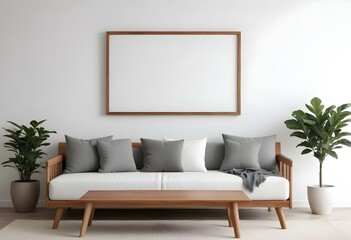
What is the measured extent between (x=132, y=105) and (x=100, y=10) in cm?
127

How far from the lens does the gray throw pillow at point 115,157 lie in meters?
6.60

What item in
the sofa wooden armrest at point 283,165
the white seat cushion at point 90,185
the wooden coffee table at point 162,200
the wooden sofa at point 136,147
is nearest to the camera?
the wooden coffee table at point 162,200

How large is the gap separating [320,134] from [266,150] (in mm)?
662

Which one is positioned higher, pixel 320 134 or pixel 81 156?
pixel 320 134

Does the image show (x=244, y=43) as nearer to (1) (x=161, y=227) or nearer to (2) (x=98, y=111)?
(2) (x=98, y=111)

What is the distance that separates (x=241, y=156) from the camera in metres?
6.67

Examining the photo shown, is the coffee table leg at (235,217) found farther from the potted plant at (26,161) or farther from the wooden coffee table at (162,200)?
the potted plant at (26,161)

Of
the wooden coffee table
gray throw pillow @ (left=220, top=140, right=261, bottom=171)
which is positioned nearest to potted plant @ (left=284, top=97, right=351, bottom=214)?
gray throw pillow @ (left=220, top=140, right=261, bottom=171)

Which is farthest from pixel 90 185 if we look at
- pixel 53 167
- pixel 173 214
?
pixel 173 214

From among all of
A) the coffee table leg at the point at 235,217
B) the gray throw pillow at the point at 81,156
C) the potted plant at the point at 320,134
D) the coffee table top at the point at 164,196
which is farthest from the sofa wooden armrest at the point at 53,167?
the potted plant at the point at 320,134

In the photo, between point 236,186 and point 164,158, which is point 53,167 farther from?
point 236,186

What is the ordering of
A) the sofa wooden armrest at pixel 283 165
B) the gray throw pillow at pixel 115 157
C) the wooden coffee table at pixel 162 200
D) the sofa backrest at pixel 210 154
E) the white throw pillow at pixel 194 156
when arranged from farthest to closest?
1. the sofa backrest at pixel 210 154
2. the white throw pillow at pixel 194 156
3. the gray throw pillow at pixel 115 157
4. the sofa wooden armrest at pixel 283 165
5. the wooden coffee table at pixel 162 200

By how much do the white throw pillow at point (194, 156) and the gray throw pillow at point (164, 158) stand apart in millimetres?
104

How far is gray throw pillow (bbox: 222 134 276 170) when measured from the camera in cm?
679
